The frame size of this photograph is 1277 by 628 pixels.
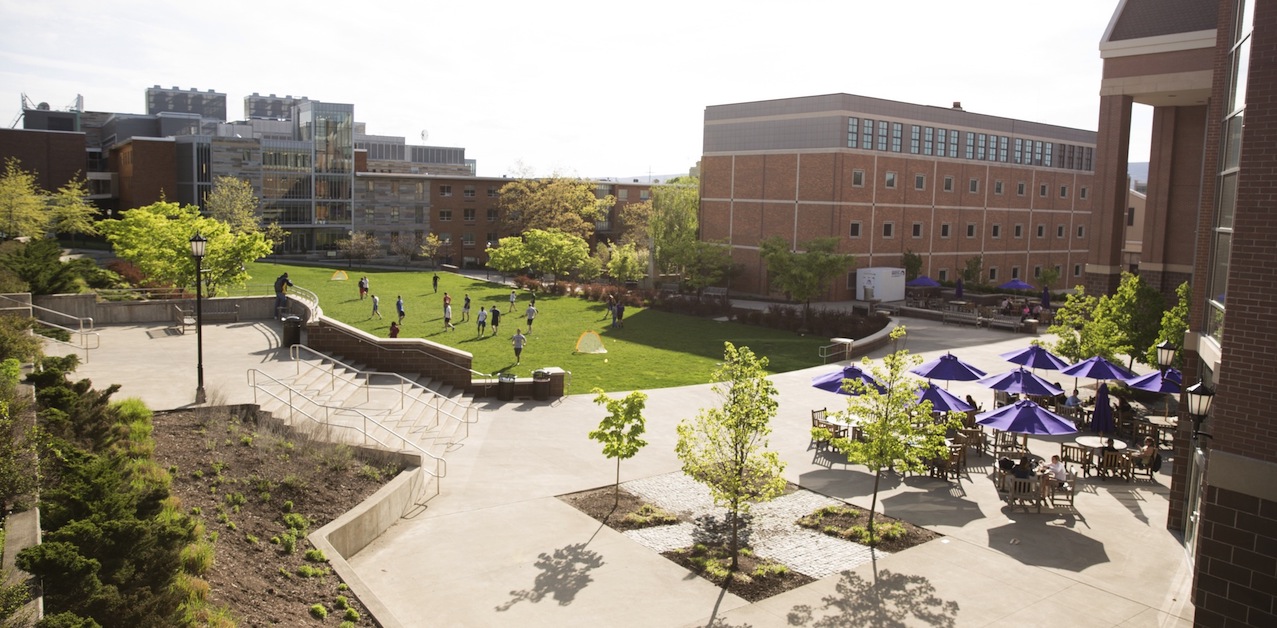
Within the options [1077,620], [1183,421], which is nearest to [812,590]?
[1077,620]

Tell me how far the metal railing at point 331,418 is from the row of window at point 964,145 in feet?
143

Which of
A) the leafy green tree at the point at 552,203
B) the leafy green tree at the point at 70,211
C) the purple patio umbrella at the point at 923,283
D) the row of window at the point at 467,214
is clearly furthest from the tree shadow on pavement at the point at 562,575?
the row of window at the point at 467,214

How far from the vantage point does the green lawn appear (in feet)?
99.6

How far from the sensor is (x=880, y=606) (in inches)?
492

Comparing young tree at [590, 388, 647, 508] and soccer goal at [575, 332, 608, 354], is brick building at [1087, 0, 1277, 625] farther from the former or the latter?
soccer goal at [575, 332, 608, 354]

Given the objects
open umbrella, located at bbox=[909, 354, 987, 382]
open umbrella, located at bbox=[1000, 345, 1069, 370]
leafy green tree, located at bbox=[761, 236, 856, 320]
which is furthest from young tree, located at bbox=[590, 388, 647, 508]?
leafy green tree, located at bbox=[761, 236, 856, 320]

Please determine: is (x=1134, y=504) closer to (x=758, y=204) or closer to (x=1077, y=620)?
(x=1077, y=620)

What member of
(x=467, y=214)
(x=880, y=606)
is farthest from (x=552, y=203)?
(x=880, y=606)

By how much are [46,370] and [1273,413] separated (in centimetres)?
1835

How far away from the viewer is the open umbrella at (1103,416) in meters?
20.9

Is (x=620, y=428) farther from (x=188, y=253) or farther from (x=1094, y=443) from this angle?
(x=188, y=253)

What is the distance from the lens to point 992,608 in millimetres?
12438

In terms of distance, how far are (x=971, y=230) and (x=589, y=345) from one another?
42.1 metres

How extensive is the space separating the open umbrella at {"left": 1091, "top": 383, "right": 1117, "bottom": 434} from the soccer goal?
1840 cm
